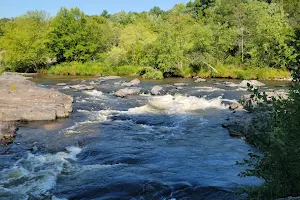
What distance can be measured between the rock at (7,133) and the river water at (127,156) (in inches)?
17.3

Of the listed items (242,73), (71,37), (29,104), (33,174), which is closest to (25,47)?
(71,37)

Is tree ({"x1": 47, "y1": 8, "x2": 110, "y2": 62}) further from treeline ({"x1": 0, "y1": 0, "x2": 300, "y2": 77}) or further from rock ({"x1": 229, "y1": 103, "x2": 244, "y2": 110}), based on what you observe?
rock ({"x1": 229, "y1": 103, "x2": 244, "y2": 110})

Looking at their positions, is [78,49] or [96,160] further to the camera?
[78,49]

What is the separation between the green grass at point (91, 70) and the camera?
58.5 metres

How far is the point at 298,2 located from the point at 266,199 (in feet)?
238

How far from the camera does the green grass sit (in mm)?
58469

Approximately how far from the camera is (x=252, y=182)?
39.9ft

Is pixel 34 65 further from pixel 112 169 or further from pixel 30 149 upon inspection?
pixel 112 169

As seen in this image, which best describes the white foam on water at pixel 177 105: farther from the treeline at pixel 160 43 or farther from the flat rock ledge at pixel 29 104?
the treeline at pixel 160 43

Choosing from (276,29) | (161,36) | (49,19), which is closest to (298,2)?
(276,29)

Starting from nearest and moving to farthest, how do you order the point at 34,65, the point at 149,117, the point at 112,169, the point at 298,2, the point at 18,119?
1. the point at 112,169
2. the point at 18,119
3. the point at 149,117
4. the point at 34,65
5. the point at 298,2

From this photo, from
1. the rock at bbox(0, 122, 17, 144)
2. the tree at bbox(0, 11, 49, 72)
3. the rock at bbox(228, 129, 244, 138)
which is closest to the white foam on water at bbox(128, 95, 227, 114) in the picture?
the rock at bbox(228, 129, 244, 138)

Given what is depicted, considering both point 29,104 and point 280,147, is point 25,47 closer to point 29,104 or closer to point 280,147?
point 29,104

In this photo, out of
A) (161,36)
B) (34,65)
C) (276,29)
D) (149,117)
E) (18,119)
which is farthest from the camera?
(34,65)
